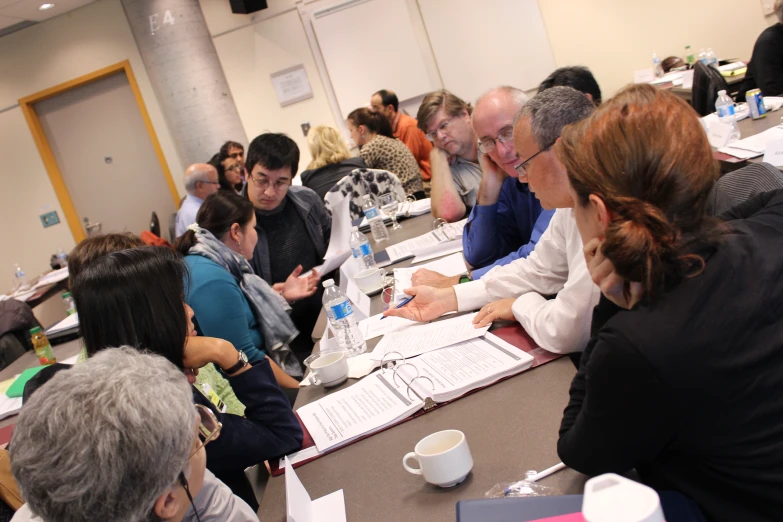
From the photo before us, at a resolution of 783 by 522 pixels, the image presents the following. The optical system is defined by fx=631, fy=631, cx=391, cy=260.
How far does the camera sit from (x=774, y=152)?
2.48 metres

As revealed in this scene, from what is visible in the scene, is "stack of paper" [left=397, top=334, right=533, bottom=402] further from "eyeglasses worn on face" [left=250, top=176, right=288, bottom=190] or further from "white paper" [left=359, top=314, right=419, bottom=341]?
"eyeglasses worn on face" [left=250, top=176, right=288, bottom=190]

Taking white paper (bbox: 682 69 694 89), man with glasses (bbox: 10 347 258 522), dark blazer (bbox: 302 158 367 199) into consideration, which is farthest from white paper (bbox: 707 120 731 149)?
man with glasses (bbox: 10 347 258 522)

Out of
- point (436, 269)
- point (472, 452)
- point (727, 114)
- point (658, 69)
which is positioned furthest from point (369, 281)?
point (658, 69)

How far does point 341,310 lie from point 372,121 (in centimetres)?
408

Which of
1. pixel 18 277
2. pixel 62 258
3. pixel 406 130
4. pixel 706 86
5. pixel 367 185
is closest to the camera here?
pixel 706 86

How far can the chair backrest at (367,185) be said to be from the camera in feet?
14.9

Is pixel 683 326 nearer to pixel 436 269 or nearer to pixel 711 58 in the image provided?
pixel 436 269

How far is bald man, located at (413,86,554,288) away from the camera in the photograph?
93.5 inches

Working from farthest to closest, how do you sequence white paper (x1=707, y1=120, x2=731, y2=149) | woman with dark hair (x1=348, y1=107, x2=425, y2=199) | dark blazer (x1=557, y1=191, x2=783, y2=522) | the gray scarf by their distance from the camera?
1. woman with dark hair (x1=348, y1=107, x2=425, y2=199)
2. white paper (x1=707, y1=120, x2=731, y2=149)
3. the gray scarf
4. dark blazer (x1=557, y1=191, x2=783, y2=522)

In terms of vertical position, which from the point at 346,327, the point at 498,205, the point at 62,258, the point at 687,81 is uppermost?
the point at 62,258

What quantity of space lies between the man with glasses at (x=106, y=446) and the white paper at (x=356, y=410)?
20.8 inches

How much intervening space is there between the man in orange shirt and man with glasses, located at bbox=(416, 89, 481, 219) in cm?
233

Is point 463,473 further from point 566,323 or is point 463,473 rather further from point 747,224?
point 747,224

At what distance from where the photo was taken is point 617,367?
89 centimetres
